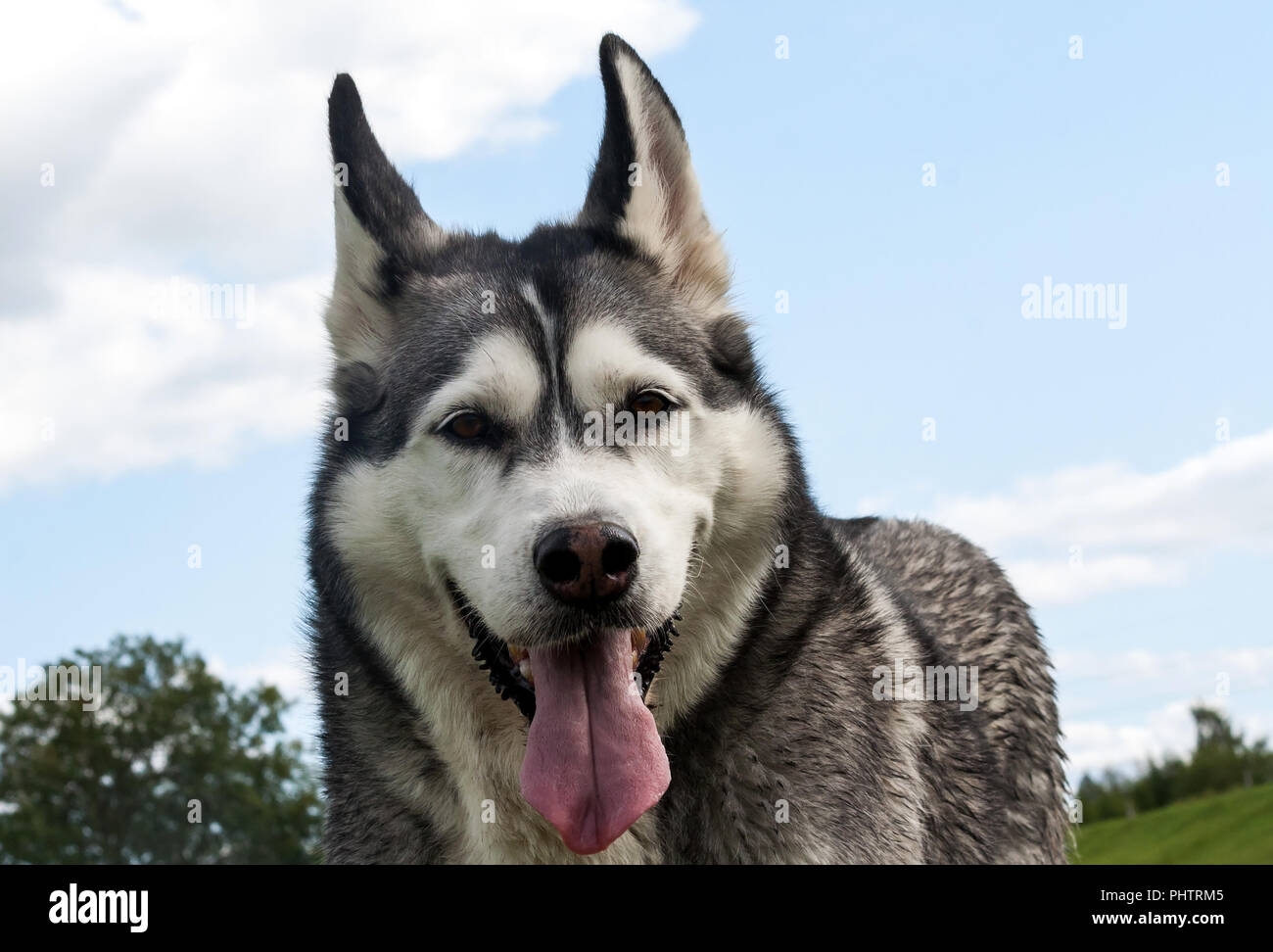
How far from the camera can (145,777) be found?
53094mm

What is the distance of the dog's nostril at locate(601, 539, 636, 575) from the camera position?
4.71m

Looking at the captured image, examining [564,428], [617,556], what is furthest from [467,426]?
[617,556]

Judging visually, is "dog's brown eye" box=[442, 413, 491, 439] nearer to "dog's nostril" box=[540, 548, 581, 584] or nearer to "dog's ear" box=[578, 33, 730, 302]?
"dog's nostril" box=[540, 548, 581, 584]

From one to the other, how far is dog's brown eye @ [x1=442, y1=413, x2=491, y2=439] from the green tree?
50.1 m

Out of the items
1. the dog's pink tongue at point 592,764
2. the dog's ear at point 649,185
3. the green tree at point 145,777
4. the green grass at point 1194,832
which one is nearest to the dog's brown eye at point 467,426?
the dog's pink tongue at point 592,764

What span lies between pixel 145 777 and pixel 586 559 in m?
54.6

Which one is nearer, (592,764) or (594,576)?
(594,576)

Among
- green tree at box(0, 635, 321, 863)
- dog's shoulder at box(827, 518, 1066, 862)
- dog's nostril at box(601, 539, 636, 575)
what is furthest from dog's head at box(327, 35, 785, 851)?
green tree at box(0, 635, 321, 863)

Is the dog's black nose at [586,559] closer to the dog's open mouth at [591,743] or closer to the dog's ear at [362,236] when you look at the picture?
the dog's open mouth at [591,743]

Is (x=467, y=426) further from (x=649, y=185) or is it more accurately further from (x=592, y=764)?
(x=649, y=185)

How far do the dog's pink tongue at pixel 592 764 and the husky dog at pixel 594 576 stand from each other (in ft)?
0.04
